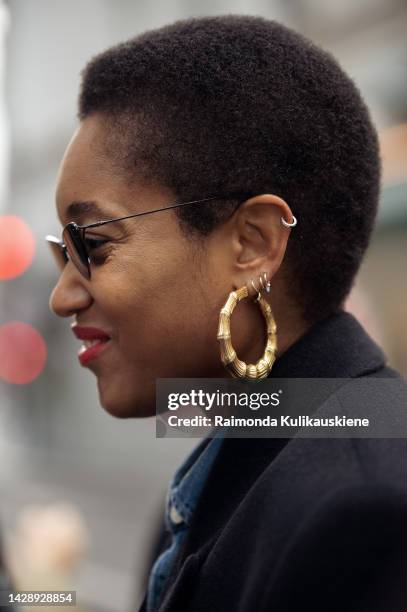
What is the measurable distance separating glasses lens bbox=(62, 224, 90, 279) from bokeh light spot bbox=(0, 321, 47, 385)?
14.5 meters

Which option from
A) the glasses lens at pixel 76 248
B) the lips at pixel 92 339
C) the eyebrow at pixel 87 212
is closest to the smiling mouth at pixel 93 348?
the lips at pixel 92 339

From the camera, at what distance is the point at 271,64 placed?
1.58 meters

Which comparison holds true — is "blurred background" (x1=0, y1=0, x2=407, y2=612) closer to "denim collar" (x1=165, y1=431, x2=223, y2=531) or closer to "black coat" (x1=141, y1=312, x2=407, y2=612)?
"denim collar" (x1=165, y1=431, x2=223, y2=531)

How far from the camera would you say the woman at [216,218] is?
1.56m

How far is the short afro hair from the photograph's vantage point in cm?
156

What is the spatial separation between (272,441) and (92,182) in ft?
2.34

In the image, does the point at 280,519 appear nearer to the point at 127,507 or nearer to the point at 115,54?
the point at 115,54

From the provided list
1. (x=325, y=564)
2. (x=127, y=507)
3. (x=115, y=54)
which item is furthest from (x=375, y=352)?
(x=127, y=507)

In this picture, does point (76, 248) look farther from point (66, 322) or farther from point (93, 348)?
point (66, 322)

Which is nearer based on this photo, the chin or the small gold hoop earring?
the small gold hoop earring

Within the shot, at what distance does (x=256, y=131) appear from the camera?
5.12 ft

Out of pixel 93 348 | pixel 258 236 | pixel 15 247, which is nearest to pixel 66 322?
pixel 15 247

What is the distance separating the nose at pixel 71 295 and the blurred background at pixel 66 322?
1325 mm

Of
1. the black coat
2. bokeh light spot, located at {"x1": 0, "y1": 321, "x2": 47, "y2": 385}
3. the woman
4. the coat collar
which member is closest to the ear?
the woman
